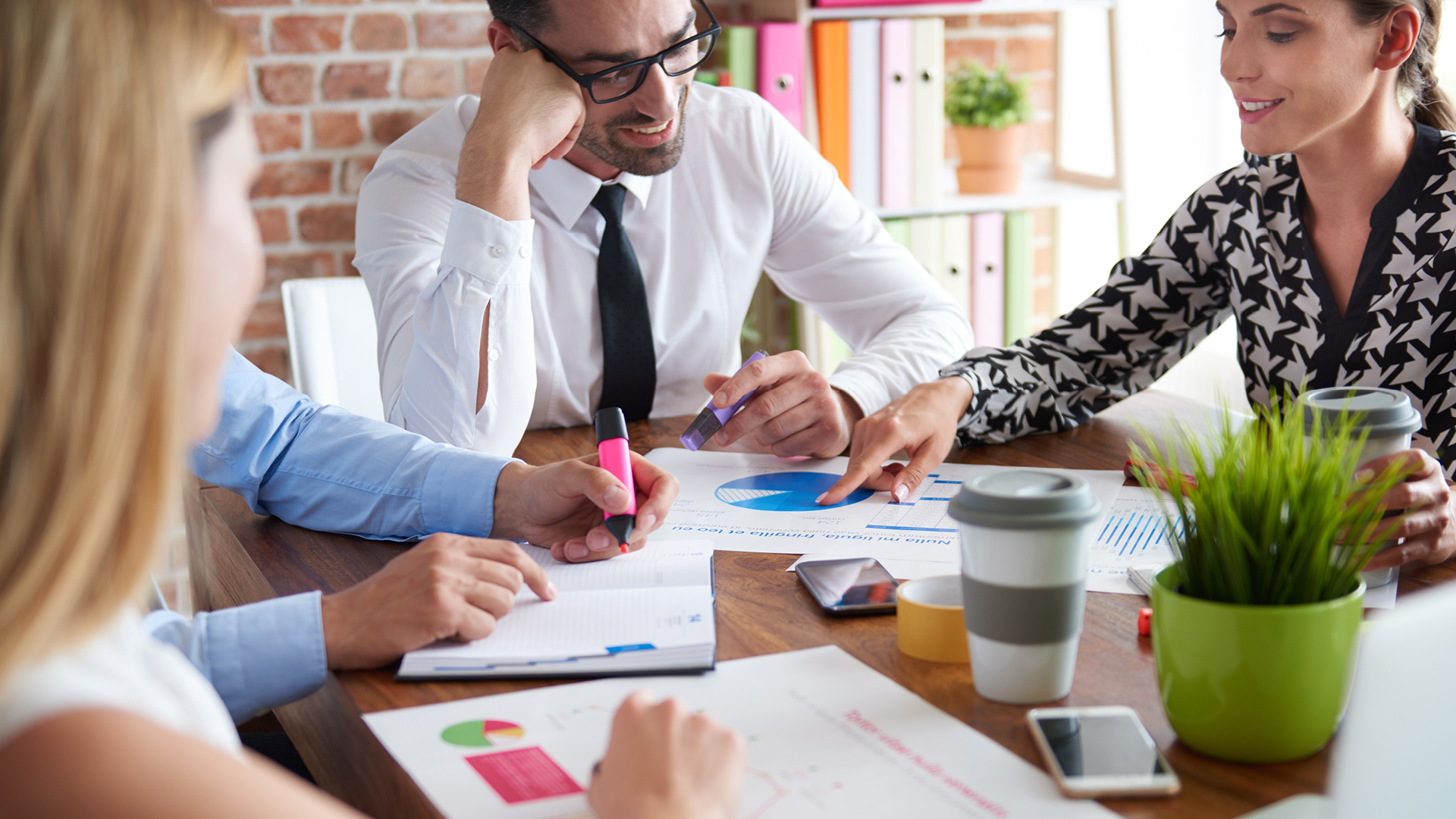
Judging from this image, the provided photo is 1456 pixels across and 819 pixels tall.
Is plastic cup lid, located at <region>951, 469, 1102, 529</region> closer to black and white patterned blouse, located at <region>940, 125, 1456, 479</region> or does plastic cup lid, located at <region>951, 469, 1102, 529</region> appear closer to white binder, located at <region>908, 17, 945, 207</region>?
black and white patterned blouse, located at <region>940, 125, 1456, 479</region>

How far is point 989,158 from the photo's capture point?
2.81 metres

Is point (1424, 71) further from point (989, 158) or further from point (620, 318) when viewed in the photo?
point (989, 158)

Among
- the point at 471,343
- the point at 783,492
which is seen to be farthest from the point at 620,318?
the point at 783,492

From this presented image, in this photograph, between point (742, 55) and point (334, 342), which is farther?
point (742, 55)

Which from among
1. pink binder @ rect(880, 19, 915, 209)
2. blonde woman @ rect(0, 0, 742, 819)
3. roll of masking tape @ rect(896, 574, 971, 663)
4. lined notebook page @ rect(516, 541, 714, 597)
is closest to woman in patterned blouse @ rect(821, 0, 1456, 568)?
lined notebook page @ rect(516, 541, 714, 597)

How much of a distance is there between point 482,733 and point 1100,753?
0.37 metres

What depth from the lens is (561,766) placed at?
0.69 m

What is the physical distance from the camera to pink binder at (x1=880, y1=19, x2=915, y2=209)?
8.55ft

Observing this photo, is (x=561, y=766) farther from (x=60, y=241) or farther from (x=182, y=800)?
(x=60, y=241)

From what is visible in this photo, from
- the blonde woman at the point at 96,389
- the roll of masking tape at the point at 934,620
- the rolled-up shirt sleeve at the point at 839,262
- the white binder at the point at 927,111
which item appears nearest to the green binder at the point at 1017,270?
the white binder at the point at 927,111

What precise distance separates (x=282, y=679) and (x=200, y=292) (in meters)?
0.38

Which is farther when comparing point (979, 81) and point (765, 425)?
point (979, 81)

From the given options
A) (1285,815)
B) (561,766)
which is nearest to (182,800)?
(561,766)

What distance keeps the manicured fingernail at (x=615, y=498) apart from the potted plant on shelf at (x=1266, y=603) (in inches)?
19.0
